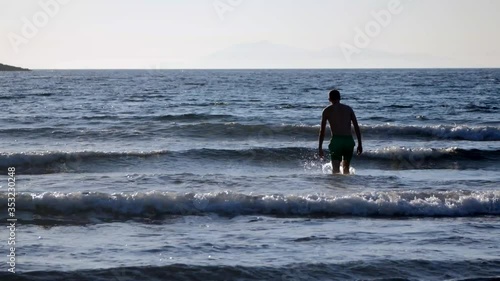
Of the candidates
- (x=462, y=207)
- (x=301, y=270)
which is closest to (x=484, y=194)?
(x=462, y=207)

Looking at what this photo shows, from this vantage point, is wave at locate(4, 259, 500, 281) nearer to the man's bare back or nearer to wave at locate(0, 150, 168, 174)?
the man's bare back

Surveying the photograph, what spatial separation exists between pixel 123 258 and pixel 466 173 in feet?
29.7

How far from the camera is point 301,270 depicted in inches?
292

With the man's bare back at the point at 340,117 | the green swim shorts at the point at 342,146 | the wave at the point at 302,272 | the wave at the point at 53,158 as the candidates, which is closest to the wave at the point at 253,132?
the wave at the point at 53,158

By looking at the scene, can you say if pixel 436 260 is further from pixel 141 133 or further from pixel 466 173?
pixel 141 133

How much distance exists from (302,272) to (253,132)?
15.2 metres

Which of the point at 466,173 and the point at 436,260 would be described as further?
the point at 466,173

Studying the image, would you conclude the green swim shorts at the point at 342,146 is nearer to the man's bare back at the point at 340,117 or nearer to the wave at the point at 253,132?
the man's bare back at the point at 340,117

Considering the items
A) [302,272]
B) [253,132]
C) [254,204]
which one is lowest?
[302,272]

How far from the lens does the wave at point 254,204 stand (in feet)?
34.2

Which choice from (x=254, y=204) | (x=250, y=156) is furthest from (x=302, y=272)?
(x=250, y=156)

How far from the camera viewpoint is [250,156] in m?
17.4

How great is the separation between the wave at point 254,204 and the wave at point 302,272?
277cm

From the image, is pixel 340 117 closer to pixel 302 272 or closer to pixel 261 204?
pixel 261 204
